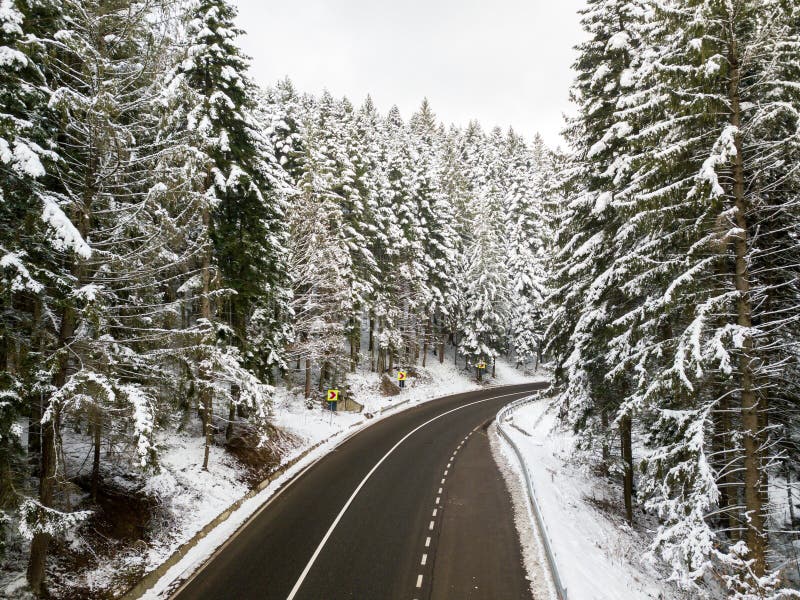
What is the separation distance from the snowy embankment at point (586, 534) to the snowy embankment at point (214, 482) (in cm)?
902

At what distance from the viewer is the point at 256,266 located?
1805 centimetres

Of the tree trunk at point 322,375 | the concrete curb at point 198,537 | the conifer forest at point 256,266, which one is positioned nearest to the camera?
the conifer forest at point 256,266

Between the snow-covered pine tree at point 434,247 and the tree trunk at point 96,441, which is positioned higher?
the snow-covered pine tree at point 434,247

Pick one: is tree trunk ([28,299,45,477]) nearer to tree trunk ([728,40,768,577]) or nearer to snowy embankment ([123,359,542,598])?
snowy embankment ([123,359,542,598])

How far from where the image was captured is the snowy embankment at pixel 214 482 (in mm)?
11812

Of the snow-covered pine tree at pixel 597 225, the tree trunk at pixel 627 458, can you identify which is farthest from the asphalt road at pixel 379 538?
the snow-covered pine tree at pixel 597 225

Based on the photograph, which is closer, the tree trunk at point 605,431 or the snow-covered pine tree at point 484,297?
the tree trunk at point 605,431

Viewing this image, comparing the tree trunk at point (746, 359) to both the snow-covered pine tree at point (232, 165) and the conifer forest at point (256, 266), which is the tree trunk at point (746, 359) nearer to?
the conifer forest at point (256, 266)

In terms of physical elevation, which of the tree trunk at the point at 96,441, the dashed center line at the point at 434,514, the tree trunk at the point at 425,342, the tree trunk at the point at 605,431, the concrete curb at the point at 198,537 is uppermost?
the tree trunk at the point at 425,342

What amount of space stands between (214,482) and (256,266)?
7.95 metres

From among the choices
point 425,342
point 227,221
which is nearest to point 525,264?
point 425,342

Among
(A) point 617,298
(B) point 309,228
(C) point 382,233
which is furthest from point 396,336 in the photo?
(A) point 617,298

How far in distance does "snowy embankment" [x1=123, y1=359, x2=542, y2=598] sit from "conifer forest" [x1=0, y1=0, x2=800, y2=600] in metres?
0.42

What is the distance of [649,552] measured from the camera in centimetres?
1070
